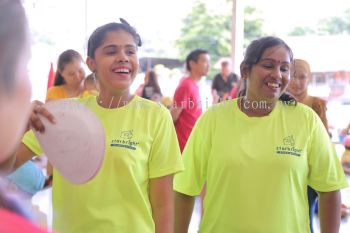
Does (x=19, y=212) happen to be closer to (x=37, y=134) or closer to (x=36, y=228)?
(x=36, y=228)

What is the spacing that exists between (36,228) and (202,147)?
1.13 meters

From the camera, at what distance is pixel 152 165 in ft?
4.64

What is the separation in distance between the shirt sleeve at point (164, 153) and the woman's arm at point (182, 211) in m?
0.26

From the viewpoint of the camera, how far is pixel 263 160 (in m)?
1.45

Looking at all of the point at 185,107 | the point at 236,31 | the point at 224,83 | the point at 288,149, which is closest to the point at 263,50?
the point at 288,149

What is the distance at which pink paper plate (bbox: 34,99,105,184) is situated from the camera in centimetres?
118

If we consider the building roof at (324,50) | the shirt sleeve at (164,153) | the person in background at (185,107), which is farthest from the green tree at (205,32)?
the shirt sleeve at (164,153)

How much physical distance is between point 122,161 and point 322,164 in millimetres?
642

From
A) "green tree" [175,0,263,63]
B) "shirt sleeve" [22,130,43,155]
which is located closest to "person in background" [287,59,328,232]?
"shirt sleeve" [22,130,43,155]

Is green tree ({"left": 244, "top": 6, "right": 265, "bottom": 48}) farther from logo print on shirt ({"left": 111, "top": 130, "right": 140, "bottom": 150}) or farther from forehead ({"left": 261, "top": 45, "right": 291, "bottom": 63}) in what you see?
logo print on shirt ({"left": 111, "top": 130, "right": 140, "bottom": 150})

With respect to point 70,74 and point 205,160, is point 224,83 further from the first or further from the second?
point 205,160

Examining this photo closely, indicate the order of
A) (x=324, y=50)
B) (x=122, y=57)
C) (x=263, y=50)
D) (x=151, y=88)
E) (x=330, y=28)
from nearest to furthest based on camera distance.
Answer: (x=122, y=57) < (x=263, y=50) < (x=151, y=88) < (x=324, y=50) < (x=330, y=28)

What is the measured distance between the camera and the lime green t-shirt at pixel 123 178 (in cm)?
136

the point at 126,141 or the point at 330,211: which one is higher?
the point at 126,141
